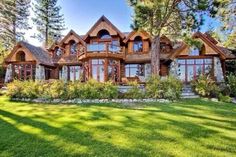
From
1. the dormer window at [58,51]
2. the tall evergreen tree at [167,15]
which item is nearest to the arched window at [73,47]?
the dormer window at [58,51]

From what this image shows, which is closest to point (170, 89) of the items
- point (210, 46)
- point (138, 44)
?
point (210, 46)

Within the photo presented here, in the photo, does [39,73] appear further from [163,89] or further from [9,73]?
[163,89]

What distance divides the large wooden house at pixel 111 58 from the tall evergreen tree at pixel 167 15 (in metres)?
3.27

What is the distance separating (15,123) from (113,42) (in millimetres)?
17482

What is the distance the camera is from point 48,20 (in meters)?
43.4

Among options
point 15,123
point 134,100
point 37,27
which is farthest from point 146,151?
point 37,27

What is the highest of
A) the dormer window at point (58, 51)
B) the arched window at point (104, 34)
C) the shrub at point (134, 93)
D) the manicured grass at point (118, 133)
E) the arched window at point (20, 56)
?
the arched window at point (104, 34)

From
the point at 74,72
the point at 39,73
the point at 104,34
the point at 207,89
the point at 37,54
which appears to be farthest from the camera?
the point at 74,72

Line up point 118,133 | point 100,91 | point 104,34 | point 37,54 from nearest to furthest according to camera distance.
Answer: point 118,133, point 100,91, point 104,34, point 37,54

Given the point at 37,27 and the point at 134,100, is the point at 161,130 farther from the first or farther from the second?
the point at 37,27

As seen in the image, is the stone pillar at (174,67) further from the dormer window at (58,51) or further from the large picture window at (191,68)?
the dormer window at (58,51)

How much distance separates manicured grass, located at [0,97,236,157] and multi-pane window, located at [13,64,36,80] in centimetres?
1624

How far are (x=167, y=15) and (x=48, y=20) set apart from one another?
26.9 metres

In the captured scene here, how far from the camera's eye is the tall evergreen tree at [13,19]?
4022 centimetres
